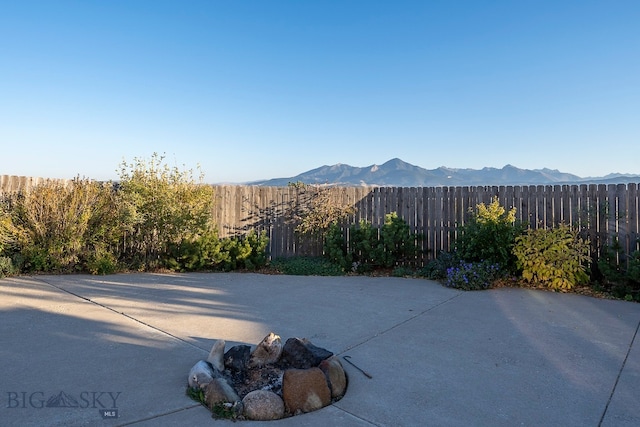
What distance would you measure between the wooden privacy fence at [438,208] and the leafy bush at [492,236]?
1.87 ft

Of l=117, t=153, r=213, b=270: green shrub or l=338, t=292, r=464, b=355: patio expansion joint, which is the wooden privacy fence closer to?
l=117, t=153, r=213, b=270: green shrub

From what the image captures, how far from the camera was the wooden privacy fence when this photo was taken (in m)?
6.81

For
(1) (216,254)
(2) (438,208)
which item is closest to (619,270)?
(2) (438,208)

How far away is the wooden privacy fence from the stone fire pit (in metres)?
5.94

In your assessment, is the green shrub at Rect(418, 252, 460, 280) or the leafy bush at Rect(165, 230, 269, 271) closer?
the green shrub at Rect(418, 252, 460, 280)

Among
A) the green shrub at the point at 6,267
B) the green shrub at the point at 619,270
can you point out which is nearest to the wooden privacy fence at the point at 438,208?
the green shrub at the point at 619,270

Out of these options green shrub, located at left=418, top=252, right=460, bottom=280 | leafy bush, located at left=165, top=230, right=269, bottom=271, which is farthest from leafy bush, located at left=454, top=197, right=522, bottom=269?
leafy bush, located at left=165, top=230, right=269, bottom=271

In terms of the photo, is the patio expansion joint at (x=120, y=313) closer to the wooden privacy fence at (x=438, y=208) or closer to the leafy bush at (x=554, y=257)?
the wooden privacy fence at (x=438, y=208)

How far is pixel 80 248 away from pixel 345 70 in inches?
355

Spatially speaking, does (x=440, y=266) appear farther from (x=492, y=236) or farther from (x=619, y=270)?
(x=619, y=270)

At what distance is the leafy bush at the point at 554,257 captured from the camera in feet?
21.3

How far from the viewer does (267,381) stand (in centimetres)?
296

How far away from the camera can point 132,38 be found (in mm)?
9148

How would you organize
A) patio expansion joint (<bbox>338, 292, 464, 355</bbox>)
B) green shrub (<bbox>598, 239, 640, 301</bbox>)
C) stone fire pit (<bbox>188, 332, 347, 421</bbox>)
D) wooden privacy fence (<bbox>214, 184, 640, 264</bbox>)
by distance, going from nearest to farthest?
1. stone fire pit (<bbox>188, 332, 347, 421</bbox>)
2. patio expansion joint (<bbox>338, 292, 464, 355</bbox>)
3. green shrub (<bbox>598, 239, 640, 301</bbox>)
4. wooden privacy fence (<bbox>214, 184, 640, 264</bbox>)
